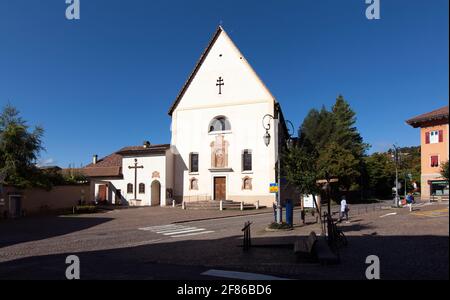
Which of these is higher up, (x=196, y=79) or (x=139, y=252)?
(x=196, y=79)

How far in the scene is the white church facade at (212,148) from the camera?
40031 millimetres

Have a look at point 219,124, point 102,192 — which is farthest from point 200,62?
point 102,192

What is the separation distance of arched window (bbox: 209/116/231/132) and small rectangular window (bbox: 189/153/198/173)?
3.64 metres

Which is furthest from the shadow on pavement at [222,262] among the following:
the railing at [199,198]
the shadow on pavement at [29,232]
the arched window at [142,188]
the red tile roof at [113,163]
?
the red tile roof at [113,163]

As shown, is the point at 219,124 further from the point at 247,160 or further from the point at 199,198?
the point at 199,198

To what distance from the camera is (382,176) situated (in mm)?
51250

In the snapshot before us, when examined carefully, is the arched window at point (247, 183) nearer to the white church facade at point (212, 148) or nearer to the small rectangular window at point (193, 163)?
the white church facade at point (212, 148)

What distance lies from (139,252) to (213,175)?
94.4 ft

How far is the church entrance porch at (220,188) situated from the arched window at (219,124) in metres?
5.83

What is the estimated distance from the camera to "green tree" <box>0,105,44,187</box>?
2932cm
